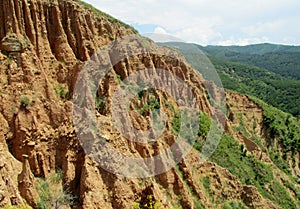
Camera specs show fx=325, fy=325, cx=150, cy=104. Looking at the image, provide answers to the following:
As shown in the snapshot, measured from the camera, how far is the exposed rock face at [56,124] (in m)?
16.5

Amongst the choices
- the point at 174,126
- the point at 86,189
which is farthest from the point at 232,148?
the point at 86,189

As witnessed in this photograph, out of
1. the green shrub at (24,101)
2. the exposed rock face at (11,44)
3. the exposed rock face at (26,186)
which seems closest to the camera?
the exposed rock face at (26,186)

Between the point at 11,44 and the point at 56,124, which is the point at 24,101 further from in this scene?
the point at 11,44

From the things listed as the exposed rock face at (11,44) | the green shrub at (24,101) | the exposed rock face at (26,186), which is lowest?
the exposed rock face at (26,186)

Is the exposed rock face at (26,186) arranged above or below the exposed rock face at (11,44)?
below

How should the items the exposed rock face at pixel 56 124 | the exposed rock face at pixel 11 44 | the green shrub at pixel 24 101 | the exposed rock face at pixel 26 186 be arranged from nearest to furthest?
the exposed rock face at pixel 26 186 → the exposed rock face at pixel 56 124 → the green shrub at pixel 24 101 → the exposed rock face at pixel 11 44

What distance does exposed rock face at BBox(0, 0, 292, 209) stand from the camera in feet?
54.2

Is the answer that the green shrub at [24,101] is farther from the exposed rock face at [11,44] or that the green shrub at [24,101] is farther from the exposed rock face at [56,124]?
the exposed rock face at [11,44]

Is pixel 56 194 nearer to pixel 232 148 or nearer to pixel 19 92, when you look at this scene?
pixel 19 92

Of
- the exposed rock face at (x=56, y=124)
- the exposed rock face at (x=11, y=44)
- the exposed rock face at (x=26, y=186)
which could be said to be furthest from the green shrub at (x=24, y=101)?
the exposed rock face at (x=11, y=44)

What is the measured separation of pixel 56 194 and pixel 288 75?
192 metres

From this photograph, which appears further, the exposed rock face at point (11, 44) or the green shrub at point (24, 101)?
the exposed rock face at point (11, 44)

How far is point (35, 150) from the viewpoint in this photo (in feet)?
55.8

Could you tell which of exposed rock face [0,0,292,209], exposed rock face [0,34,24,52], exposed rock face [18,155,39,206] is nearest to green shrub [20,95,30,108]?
exposed rock face [0,0,292,209]
